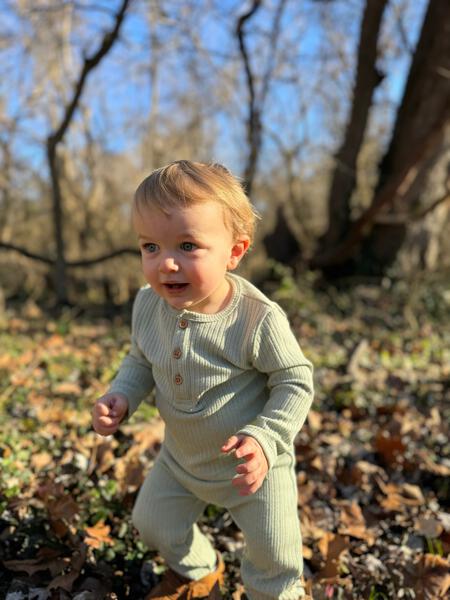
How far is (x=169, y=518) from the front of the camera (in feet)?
6.74

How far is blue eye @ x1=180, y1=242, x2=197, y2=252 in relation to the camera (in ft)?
5.46

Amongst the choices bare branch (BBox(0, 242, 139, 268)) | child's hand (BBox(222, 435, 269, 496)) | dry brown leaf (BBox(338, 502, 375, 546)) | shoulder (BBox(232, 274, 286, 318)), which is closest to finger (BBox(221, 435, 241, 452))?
child's hand (BBox(222, 435, 269, 496))

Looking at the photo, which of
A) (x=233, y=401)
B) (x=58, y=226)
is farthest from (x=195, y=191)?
(x=58, y=226)

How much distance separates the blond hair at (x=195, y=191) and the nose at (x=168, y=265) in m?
0.14

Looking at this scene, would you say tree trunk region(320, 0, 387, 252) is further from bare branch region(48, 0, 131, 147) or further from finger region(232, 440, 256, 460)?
finger region(232, 440, 256, 460)

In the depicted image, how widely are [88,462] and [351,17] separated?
289 inches

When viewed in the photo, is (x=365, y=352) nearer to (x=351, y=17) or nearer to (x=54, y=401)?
(x=54, y=401)

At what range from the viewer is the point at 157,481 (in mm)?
2096

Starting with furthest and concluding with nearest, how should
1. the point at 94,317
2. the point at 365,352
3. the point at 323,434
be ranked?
the point at 94,317
the point at 365,352
the point at 323,434

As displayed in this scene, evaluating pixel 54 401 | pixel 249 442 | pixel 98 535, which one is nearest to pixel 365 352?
pixel 54 401

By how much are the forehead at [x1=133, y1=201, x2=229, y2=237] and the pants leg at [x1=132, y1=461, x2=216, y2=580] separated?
95 centimetres

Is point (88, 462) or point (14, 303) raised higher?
point (88, 462)

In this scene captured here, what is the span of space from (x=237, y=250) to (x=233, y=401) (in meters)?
0.49

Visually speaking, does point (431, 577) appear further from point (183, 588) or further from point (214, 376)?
point (214, 376)
